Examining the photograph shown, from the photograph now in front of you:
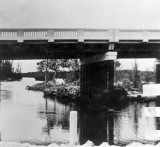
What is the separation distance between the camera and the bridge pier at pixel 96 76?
2323 centimetres

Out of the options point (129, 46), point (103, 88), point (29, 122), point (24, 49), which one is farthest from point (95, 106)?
point (29, 122)

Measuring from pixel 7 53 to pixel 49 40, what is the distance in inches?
161

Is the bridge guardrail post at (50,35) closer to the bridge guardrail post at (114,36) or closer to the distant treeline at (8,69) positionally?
the bridge guardrail post at (114,36)

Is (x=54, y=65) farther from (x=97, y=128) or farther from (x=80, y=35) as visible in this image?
(x=97, y=128)

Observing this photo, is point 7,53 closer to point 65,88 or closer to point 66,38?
point 66,38

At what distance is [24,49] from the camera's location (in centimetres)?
2334

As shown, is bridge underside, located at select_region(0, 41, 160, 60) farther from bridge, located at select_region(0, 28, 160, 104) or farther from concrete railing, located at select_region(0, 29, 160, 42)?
concrete railing, located at select_region(0, 29, 160, 42)

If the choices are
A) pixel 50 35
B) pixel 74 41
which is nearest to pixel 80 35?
pixel 74 41

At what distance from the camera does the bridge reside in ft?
71.5

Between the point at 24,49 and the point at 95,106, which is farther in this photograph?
the point at 95,106

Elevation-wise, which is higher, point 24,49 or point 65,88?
point 24,49

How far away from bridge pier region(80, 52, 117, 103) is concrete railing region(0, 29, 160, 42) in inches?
58.0

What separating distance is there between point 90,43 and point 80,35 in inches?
41.1

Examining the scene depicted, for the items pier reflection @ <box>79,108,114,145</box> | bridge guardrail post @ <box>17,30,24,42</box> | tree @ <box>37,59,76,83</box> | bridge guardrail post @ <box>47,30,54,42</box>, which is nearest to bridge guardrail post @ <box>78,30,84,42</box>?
bridge guardrail post @ <box>47,30,54,42</box>
